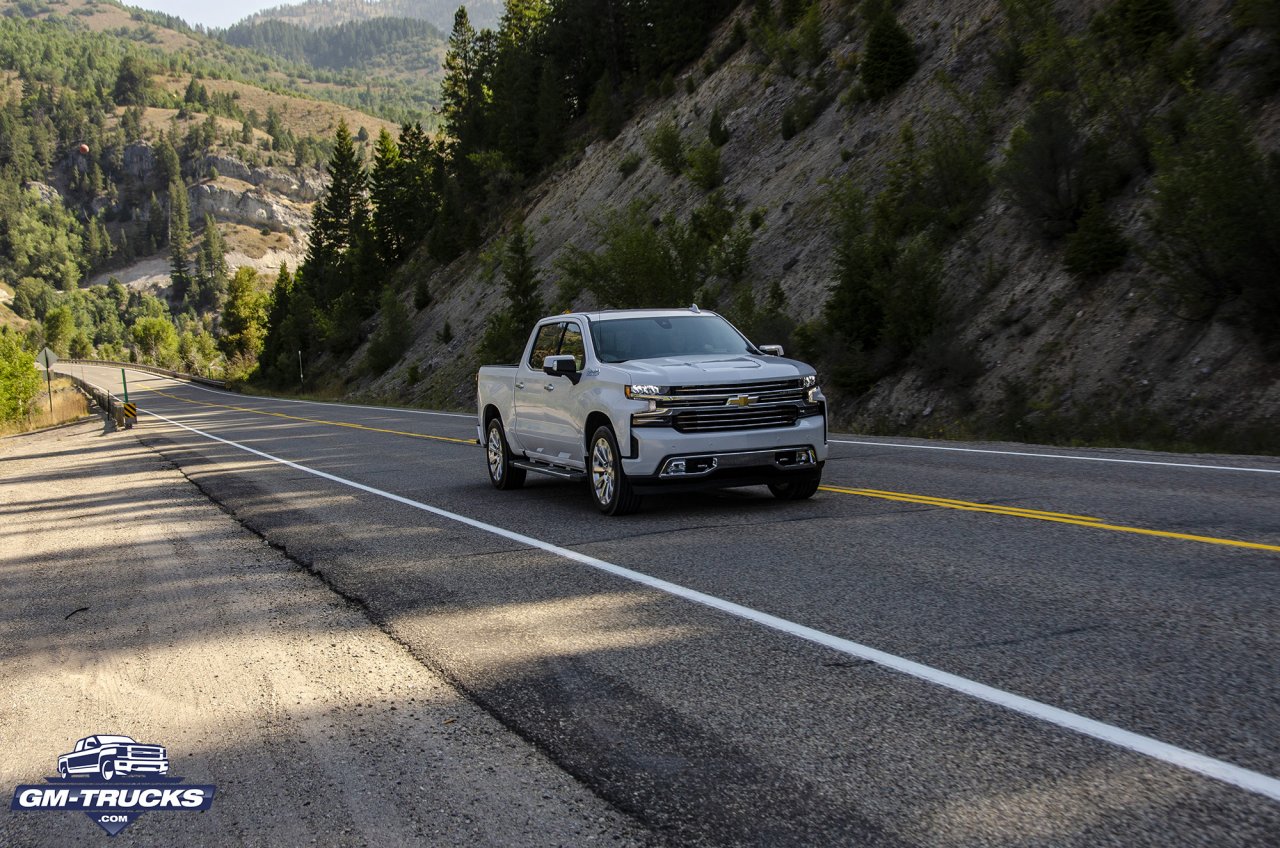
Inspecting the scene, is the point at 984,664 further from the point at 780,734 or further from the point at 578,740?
the point at 578,740

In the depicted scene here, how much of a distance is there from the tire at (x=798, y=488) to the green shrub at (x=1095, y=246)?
11.7m

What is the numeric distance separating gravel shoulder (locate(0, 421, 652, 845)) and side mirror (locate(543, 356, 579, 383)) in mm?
3292

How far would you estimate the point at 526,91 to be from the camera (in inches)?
2520

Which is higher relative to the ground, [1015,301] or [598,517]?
[1015,301]

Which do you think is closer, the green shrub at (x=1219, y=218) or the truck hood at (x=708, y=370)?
the truck hood at (x=708, y=370)

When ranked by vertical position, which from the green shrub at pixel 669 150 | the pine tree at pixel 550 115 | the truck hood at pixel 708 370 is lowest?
the truck hood at pixel 708 370

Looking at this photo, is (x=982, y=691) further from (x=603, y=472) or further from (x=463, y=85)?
(x=463, y=85)

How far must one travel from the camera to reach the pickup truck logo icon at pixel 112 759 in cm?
439

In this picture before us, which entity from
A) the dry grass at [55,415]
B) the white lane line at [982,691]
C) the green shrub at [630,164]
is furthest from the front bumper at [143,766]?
the dry grass at [55,415]

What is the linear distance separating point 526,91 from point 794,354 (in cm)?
4417

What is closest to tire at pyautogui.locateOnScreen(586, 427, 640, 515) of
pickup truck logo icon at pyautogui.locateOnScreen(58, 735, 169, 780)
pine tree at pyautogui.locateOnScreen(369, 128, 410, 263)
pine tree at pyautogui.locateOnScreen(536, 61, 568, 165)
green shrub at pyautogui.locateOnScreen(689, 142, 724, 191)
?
pickup truck logo icon at pyautogui.locateOnScreen(58, 735, 169, 780)

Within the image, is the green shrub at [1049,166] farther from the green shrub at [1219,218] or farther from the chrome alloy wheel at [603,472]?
the chrome alloy wheel at [603,472]

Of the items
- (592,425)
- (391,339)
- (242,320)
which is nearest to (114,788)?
(592,425)

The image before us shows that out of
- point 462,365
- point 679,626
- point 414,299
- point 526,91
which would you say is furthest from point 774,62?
point 679,626
